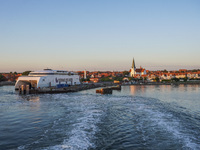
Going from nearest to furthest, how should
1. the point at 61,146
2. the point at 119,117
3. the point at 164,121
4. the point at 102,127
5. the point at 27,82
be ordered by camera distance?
1. the point at 61,146
2. the point at 102,127
3. the point at 164,121
4. the point at 119,117
5. the point at 27,82

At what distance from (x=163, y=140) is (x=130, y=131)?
3.21m

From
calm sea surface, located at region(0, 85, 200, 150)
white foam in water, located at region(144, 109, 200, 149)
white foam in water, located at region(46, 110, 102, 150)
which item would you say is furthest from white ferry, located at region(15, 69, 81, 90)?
white foam in water, located at region(144, 109, 200, 149)

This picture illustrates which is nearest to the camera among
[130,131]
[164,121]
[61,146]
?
[61,146]

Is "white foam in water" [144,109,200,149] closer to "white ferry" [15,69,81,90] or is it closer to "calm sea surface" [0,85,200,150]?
"calm sea surface" [0,85,200,150]

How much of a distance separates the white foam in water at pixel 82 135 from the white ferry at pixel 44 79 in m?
43.9

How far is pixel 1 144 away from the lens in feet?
45.9

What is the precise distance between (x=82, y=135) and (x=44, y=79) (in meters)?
52.4

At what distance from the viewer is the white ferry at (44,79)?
63.8 meters

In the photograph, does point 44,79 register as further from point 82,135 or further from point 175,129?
point 175,129

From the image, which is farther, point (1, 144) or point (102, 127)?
point (102, 127)

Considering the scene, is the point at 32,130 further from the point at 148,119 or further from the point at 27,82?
the point at 27,82

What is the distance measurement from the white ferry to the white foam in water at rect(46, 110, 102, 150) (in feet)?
144

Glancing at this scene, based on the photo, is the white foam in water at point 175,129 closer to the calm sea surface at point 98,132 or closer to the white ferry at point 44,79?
the calm sea surface at point 98,132

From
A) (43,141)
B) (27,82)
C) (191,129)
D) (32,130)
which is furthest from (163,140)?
(27,82)
